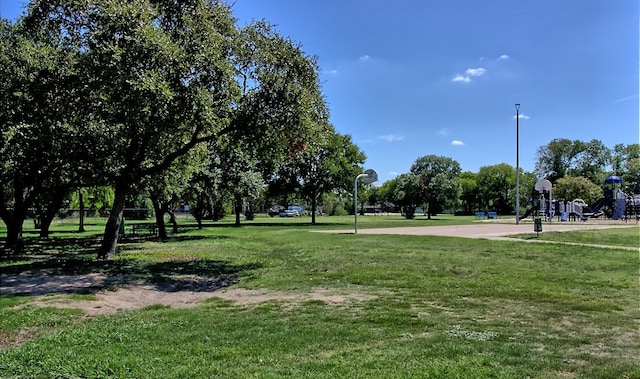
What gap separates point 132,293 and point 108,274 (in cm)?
272

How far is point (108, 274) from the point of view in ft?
39.1

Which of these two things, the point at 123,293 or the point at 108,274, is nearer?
the point at 123,293

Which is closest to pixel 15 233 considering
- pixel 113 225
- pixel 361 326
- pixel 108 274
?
pixel 113 225

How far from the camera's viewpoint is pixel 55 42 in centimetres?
1422

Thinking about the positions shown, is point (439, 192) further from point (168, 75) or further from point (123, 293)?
point (123, 293)

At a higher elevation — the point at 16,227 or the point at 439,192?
the point at 439,192

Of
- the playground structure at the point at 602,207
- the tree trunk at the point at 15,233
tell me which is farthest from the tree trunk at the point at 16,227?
the playground structure at the point at 602,207

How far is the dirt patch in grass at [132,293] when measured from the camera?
8523 millimetres

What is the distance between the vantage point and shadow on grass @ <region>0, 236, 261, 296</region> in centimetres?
1013

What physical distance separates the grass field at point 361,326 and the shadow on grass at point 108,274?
156 millimetres

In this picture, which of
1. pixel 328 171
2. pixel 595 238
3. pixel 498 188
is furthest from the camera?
pixel 498 188

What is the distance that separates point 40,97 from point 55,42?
1.97m

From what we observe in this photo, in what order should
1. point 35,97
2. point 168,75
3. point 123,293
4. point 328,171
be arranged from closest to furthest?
point 123,293, point 168,75, point 35,97, point 328,171

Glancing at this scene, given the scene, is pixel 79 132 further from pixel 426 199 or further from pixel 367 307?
pixel 426 199
